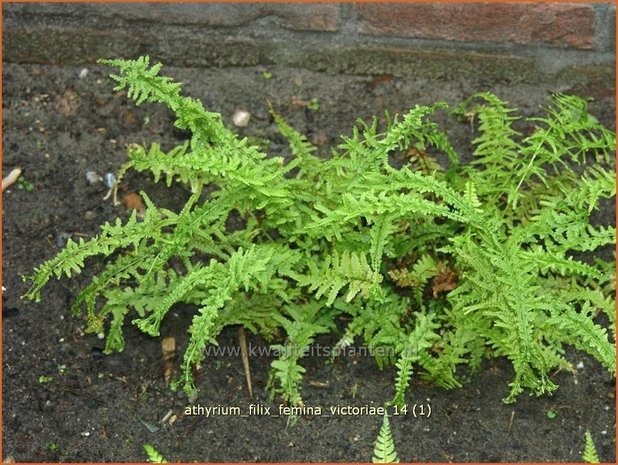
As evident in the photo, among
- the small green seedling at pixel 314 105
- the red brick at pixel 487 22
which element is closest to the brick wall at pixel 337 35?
the red brick at pixel 487 22

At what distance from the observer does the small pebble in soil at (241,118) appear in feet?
9.24

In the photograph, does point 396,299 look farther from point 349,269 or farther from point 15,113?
point 15,113

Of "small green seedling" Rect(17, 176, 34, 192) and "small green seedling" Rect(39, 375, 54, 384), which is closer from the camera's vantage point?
"small green seedling" Rect(39, 375, 54, 384)

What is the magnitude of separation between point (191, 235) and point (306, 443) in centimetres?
64

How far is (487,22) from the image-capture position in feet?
9.34

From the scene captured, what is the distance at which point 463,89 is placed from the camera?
2873 mm

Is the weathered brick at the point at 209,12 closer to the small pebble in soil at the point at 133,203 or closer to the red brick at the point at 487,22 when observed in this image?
the red brick at the point at 487,22

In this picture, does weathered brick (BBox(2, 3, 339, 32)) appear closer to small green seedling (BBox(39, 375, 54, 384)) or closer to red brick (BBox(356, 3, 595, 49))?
red brick (BBox(356, 3, 595, 49))

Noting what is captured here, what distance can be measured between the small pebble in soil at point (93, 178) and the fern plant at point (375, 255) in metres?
0.15

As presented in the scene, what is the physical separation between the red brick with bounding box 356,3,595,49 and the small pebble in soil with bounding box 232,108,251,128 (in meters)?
0.45

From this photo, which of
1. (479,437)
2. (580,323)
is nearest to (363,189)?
(580,323)

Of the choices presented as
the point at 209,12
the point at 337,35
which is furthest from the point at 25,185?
the point at 337,35

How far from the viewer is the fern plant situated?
2117mm

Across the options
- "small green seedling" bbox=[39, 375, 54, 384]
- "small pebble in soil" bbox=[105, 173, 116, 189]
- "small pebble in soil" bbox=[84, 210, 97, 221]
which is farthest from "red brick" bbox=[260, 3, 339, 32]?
"small green seedling" bbox=[39, 375, 54, 384]
